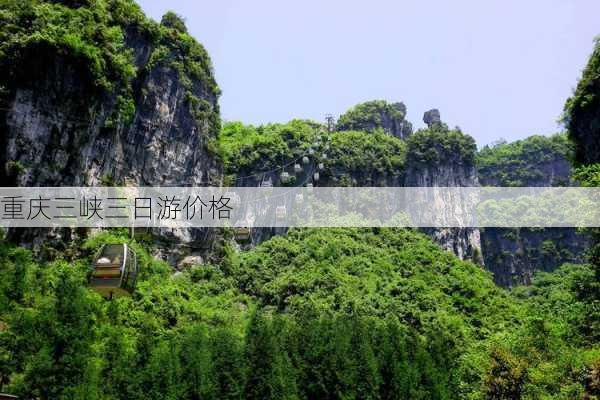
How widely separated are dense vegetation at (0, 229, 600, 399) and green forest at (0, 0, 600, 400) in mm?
71

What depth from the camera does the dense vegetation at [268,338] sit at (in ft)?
60.3

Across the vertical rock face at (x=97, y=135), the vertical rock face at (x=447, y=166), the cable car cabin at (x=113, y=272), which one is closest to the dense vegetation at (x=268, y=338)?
the cable car cabin at (x=113, y=272)

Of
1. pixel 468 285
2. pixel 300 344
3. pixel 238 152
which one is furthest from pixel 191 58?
pixel 468 285

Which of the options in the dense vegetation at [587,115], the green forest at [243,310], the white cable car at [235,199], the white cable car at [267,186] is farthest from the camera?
the white cable car at [267,186]

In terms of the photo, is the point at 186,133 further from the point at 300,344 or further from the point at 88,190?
the point at 300,344

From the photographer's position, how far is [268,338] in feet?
76.2

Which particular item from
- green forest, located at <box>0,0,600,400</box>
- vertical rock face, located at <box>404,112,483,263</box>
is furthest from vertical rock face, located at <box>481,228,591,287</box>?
green forest, located at <box>0,0,600,400</box>

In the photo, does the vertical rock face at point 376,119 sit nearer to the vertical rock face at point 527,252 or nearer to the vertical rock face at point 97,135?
the vertical rock face at point 527,252

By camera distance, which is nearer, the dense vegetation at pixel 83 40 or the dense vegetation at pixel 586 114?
the dense vegetation at pixel 83 40

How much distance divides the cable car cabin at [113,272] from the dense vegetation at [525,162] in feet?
191

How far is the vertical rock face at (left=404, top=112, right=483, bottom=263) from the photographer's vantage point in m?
51.0

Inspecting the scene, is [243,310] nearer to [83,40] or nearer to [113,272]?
[113,272]

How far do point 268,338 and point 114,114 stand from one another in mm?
13048

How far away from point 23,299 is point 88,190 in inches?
281
